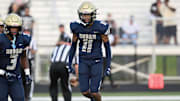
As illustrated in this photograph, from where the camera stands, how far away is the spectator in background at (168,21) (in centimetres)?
1319

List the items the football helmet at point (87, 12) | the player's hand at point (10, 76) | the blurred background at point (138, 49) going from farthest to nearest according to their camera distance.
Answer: the blurred background at point (138, 49), the football helmet at point (87, 12), the player's hand at point (10, 76)

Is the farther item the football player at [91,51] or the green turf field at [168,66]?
the green turf field at [168,66]

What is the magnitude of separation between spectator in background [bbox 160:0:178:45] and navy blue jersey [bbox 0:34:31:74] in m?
7.32

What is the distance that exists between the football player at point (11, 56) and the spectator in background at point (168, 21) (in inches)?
289

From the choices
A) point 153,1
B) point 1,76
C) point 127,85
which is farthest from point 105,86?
point 1,76

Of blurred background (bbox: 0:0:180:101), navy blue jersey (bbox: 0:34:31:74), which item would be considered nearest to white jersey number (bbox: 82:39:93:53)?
navy blue jersey (bbox: 0:34:31:74)

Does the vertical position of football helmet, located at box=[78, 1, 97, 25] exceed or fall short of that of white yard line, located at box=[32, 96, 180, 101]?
it exceeds it

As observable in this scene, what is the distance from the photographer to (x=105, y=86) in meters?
12.9

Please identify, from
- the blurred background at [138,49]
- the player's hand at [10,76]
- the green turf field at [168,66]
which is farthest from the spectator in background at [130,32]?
the player's hand at [10,76]

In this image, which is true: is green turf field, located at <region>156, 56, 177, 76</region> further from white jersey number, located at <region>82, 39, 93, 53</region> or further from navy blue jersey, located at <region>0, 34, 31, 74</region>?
navy blue jersey, located at <region>0, 34, 31, 74</region>

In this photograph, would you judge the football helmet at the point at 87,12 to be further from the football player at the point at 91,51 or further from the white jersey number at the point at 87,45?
the white jersey number at the point at 87,45

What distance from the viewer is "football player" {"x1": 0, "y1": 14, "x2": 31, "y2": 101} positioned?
6270 mm

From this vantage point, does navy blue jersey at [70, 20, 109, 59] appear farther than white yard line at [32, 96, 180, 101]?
No

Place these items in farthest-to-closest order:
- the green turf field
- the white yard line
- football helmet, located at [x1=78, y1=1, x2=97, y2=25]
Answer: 1. the green turf field
2. the white yard line
3. football helmet, located at [x1=78, y1=1, x2=97, y2=25]
